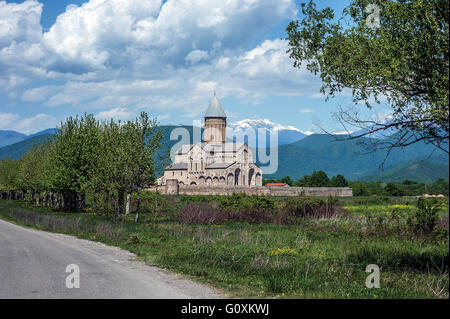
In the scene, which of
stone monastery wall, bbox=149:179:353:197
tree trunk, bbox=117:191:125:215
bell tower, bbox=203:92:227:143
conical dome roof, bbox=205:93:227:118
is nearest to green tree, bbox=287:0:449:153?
tree trunk, bbox=117:191:125:215

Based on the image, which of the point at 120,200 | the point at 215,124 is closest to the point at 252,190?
the point at 120,200

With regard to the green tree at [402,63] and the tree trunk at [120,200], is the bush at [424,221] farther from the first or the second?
the tree trunk at [120,200]

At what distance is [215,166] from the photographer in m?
118

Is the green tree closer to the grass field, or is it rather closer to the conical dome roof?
the grass field

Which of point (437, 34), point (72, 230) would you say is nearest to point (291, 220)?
point (72, 230)

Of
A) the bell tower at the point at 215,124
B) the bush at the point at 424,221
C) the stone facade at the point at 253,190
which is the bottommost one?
the stone facade at the point at 253,190

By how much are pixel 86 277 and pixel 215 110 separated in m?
144

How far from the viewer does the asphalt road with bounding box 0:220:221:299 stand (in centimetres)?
1073

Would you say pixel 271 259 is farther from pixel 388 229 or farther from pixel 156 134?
pixel 156 134

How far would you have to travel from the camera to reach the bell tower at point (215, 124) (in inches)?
5822

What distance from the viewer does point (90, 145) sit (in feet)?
174

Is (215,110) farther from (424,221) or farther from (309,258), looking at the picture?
(309,258)

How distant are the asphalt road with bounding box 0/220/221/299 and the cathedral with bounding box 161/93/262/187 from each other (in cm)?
9055

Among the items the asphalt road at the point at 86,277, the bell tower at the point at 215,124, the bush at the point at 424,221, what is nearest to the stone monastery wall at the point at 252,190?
the bell tower at the point at 215,124
